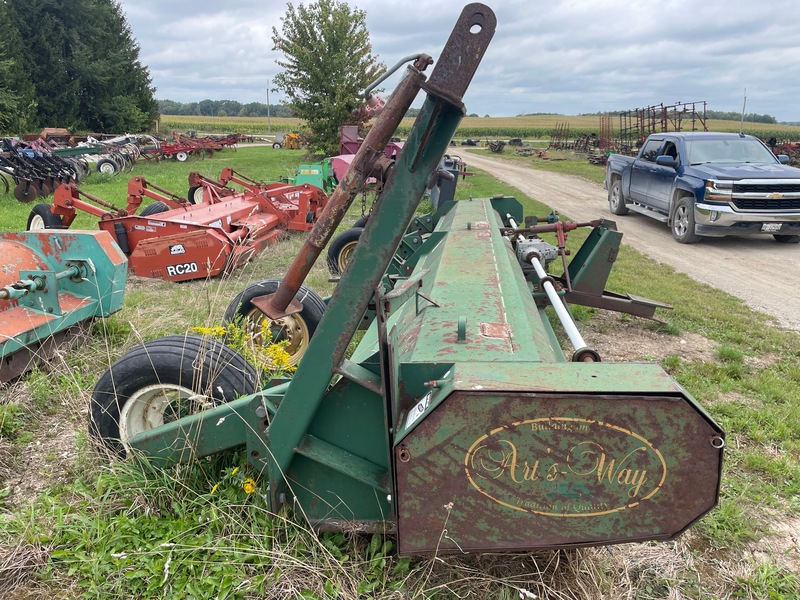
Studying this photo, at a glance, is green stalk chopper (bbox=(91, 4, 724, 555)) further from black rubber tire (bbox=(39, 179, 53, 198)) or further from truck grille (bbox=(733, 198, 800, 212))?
black rubber tire (bbox=(39, 179, 53, 198))

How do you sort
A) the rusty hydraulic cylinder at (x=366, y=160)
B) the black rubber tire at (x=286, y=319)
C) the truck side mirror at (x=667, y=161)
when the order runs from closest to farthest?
the rusty hydraulic cylinder at (x=366, y=160)
the black rubber tire at (x=286, y=319)
the truck side mirror at (x=667, y=161)

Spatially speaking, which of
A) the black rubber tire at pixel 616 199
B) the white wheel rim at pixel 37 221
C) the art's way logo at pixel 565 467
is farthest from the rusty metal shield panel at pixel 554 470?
the black rubber tire at pixel 616 199

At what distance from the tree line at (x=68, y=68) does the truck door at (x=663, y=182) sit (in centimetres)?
3437

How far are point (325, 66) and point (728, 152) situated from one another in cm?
1980

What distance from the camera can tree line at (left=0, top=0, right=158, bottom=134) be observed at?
113 ft

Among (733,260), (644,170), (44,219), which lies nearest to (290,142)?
(644,170)

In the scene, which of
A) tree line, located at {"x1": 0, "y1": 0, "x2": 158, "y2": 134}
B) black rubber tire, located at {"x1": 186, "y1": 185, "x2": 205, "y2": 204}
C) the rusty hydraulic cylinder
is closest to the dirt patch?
the rusty hydraulic cylinder

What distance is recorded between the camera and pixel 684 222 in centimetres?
1045

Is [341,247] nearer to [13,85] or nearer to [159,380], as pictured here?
[159,380]

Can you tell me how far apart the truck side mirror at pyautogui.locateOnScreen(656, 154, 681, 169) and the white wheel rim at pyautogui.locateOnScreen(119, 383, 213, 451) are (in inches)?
411

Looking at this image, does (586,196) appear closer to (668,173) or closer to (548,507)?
(668,173)

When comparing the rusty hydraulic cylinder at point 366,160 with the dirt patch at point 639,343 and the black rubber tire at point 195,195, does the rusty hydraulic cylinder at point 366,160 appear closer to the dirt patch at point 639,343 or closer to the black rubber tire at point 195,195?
the dirt patch at point 639,343

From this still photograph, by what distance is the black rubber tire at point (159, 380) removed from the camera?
9.18 ft

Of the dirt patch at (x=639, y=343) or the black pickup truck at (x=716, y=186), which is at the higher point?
the black pickup truck at (x=716, y=186)
